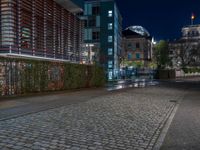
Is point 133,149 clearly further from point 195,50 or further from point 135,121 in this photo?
point 195,50

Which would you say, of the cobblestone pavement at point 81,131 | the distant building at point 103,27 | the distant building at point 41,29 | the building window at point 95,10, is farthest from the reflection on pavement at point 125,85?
the building window at point 95,10

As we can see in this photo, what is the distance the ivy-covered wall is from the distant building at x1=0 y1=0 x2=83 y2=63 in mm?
1757

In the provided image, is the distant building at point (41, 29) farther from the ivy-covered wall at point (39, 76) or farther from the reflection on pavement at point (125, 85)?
the reflection on pavement at point (125, 85)

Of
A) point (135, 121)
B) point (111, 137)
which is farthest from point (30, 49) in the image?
point (111, 137)

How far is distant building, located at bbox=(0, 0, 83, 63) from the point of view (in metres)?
14.5

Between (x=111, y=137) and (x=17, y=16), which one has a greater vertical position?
(x=17, y=16)

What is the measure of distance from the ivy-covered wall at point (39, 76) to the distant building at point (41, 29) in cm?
176

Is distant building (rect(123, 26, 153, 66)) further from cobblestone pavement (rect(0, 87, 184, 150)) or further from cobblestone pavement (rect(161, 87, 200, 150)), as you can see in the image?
cobblestone pavement (rect(0, 87, 184, 150))

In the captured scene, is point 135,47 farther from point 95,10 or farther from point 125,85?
point 125,85

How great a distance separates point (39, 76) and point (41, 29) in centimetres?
511

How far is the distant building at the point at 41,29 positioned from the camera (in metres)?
14.5

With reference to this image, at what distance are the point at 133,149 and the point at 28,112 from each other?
15.5 ft

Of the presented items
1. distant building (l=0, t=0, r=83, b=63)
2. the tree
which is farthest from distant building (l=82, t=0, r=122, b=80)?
distant building (l=0, t=0, r=83, b=63)

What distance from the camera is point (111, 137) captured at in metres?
5.54
